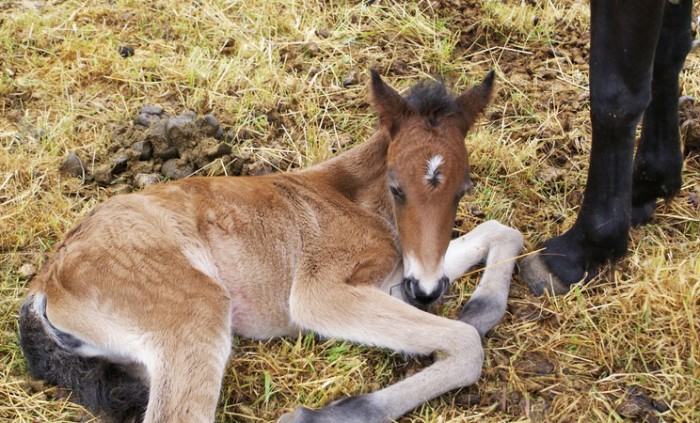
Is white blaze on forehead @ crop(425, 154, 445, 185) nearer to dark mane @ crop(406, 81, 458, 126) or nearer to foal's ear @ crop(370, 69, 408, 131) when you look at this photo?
dark mane @ crop(406, 81, 458, 126)

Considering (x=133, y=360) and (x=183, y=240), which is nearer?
(x=133, y=360)

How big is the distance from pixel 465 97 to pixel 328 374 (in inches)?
61.4

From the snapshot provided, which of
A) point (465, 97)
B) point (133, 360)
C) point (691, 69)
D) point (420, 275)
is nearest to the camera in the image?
point (133, 360)

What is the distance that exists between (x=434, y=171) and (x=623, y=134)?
989 millimetres

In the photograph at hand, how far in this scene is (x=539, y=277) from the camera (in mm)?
4477

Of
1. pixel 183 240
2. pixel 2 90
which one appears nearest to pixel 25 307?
pixel 183 240

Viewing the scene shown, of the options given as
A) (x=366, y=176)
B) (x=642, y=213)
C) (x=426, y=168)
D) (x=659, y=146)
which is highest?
(x=426, y=168)

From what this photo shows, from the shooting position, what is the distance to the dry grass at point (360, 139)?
151 inches

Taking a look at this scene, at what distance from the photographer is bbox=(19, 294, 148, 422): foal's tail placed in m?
3.65

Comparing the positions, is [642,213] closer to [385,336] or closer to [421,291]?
[421,291]

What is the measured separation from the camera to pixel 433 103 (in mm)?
4199

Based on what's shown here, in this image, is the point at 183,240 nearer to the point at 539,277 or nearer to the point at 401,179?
the point at 401,179

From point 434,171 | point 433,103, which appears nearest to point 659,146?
point 433,103

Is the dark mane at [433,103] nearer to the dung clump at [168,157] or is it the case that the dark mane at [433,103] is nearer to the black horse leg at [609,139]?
the black horse leg at [609,139]
